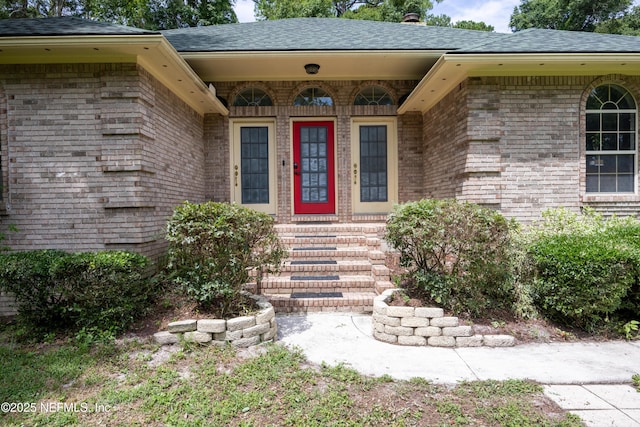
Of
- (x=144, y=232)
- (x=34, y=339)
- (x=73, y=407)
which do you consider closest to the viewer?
(x=73, y=407)

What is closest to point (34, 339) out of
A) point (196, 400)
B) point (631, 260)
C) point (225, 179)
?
point (196, 400)

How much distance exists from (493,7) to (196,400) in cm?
2728

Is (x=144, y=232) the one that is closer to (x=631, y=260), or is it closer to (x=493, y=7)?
(x=631, y=260)

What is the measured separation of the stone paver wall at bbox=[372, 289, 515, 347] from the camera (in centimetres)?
381

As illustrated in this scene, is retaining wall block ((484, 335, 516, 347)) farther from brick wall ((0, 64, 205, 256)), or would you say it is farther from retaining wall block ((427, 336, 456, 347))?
brick wall ((0, 64, 205, 256))

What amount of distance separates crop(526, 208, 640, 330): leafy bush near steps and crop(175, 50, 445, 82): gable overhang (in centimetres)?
414

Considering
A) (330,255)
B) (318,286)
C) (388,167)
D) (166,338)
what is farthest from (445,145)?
(166,338)

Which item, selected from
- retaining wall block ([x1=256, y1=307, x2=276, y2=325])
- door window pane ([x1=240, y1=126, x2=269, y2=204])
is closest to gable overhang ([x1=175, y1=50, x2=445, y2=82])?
door window pane ([x1=240, y1=126, x2=269, y2=204])

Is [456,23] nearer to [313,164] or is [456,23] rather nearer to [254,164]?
[313,164]

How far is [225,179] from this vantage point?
7.65 metres

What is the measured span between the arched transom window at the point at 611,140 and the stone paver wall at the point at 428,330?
3864mm

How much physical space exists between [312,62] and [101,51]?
364 cm

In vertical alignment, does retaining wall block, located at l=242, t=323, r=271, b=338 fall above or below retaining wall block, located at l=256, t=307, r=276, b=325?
below

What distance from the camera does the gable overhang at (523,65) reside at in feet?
16.9
